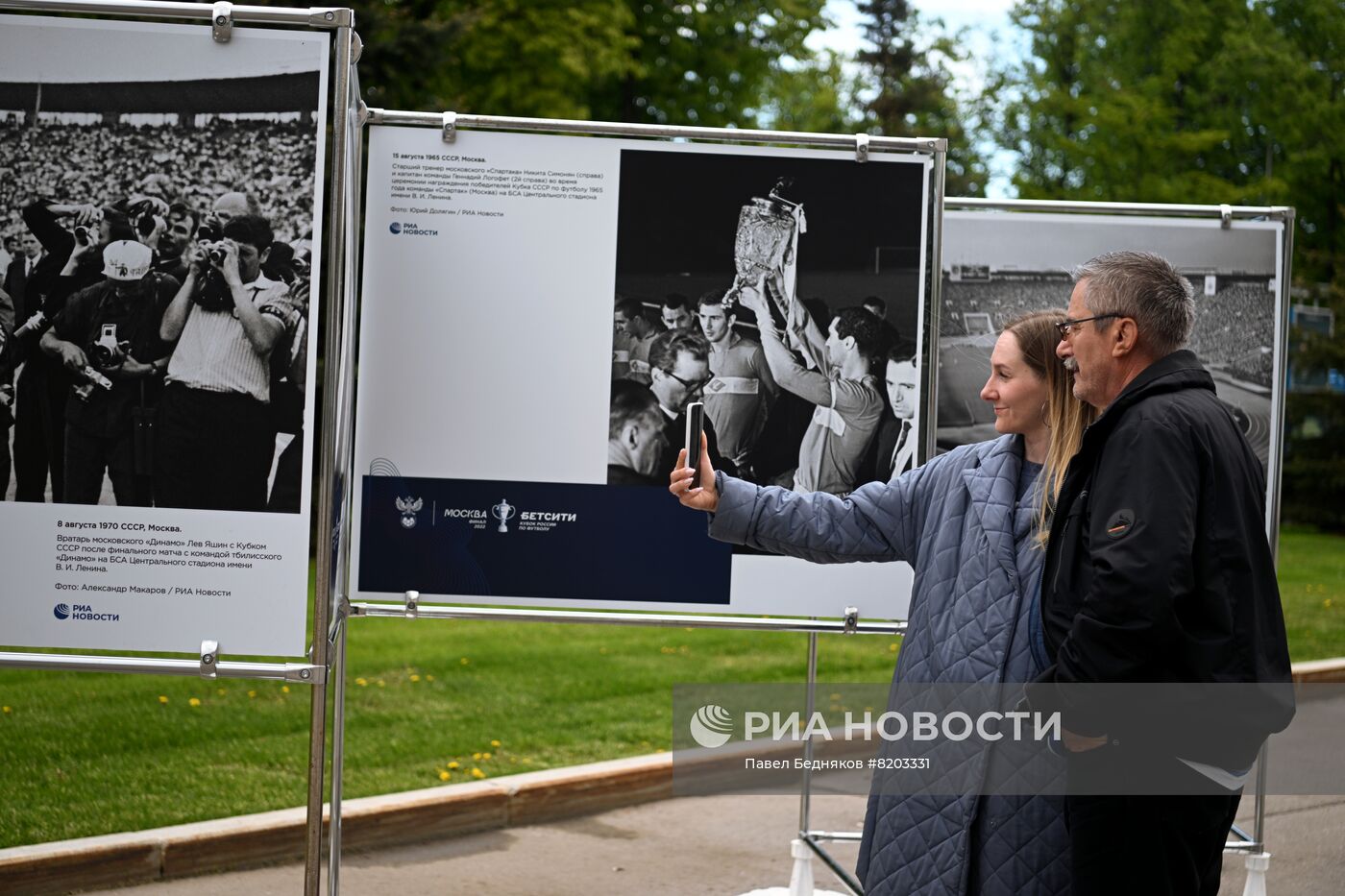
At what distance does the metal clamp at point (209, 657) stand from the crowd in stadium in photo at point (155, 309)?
Answer: 37cm

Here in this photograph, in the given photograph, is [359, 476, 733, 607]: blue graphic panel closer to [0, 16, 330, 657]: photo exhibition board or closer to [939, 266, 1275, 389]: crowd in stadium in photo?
[0, 16, 330, 657]: photo exhibition board

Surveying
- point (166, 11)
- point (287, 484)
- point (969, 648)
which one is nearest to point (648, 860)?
point (287, 484)

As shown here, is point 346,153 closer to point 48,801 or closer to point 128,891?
point 128,891

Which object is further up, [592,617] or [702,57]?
[702,57]

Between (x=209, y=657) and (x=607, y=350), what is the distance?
1480mm

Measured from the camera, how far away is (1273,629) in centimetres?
284

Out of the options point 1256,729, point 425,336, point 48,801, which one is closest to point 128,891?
point 48,801

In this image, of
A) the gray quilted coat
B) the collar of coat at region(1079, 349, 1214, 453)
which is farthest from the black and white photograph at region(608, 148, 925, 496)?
the collar of coat at region(1079, 349, 1214, 453)

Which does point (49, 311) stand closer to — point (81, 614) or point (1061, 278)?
point (81, 614)

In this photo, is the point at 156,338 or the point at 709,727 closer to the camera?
the point at 156,338

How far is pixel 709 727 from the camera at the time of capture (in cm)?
477

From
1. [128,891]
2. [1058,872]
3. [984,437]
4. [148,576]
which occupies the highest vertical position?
[984,437]

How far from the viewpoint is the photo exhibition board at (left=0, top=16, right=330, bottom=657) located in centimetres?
364

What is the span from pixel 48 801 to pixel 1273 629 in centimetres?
525
